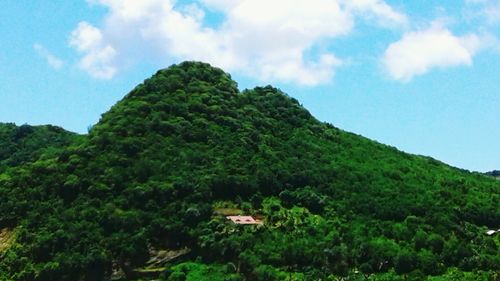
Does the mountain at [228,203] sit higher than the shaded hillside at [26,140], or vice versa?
the shaded hillside at [26,140]

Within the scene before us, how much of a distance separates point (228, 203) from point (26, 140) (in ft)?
269

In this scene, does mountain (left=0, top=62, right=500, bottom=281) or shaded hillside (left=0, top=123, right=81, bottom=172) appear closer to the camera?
mountain (left=0, top=62, right=500, bottom=281)

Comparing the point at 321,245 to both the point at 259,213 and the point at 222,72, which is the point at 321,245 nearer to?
the point at 259,213

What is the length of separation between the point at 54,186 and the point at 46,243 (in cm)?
1323

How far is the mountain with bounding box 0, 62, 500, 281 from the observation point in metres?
92.4

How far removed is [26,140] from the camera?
170500 mm

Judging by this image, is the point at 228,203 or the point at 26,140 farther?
the point at 26,140

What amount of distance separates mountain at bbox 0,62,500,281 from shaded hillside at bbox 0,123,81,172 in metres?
39.0

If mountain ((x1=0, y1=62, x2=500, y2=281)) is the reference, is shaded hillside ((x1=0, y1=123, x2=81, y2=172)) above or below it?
above

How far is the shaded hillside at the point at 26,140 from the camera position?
158 meters

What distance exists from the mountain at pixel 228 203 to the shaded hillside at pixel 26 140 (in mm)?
39025

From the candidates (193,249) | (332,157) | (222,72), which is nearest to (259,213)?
A: (193,249)

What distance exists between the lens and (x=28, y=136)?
174 m

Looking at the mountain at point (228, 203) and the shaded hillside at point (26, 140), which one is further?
the shaded hillside at point (26, 140)
